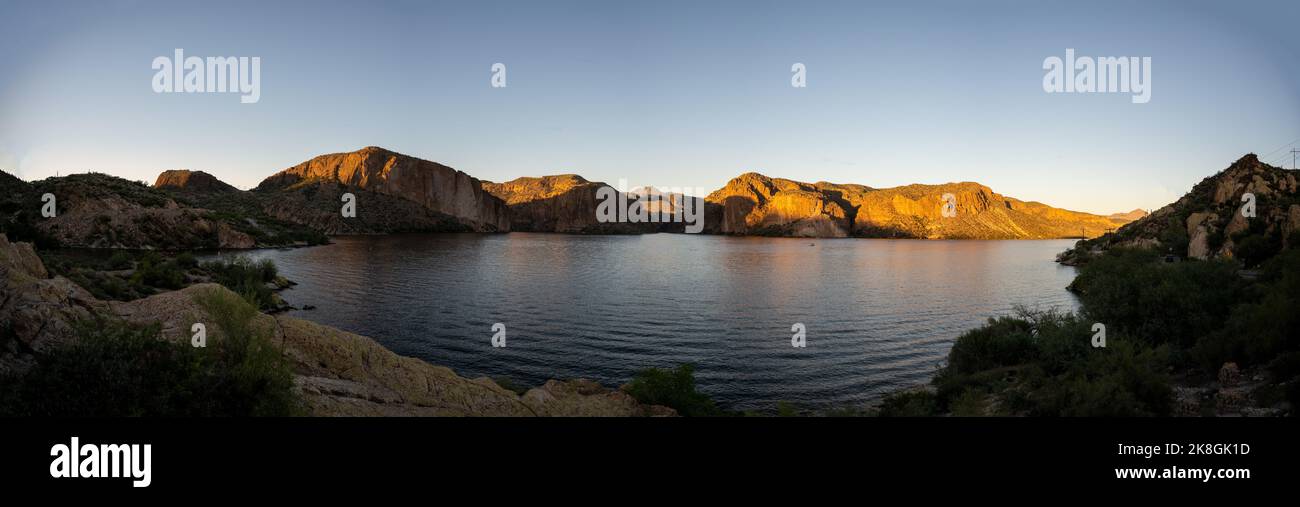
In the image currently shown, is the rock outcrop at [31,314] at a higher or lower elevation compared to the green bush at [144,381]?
higher

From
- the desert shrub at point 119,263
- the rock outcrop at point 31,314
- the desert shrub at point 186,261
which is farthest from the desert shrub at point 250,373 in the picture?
the desert shrub at point 186,261

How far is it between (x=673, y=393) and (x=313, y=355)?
30.0 ft

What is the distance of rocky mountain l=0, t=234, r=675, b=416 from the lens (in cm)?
879

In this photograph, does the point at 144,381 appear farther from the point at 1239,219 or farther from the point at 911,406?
the point at 1239,219

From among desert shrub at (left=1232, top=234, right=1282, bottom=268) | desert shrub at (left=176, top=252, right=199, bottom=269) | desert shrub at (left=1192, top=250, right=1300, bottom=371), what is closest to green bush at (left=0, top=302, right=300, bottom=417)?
desert shrub at (left=1192, top=250, right=1300, bottom=371)

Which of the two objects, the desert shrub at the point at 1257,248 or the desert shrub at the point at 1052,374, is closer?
the desert shrub at the point at 1052,374

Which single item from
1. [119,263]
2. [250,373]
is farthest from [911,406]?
[119,263]

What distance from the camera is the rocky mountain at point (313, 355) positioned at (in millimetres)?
8789

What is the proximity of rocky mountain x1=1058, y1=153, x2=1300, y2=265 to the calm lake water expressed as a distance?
868 cm

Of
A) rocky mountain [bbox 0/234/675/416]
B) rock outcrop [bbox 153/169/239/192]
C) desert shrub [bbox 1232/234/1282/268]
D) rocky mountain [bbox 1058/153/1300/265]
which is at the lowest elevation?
rocky mountain [bbox 0/234/675/416]

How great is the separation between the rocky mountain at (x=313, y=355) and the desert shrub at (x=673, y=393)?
1.40 ft

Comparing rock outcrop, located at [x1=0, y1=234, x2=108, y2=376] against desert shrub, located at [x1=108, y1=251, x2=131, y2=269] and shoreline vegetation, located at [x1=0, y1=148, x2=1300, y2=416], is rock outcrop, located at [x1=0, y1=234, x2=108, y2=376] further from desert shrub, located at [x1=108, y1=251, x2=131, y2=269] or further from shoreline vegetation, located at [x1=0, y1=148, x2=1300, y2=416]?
desert shrub, located at [x1=108, y1=251, x2=131, y2=269]

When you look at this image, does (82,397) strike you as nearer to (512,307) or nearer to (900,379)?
(900,379)

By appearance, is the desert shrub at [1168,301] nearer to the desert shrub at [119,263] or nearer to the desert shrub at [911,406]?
the desert shrub at [911,406]
